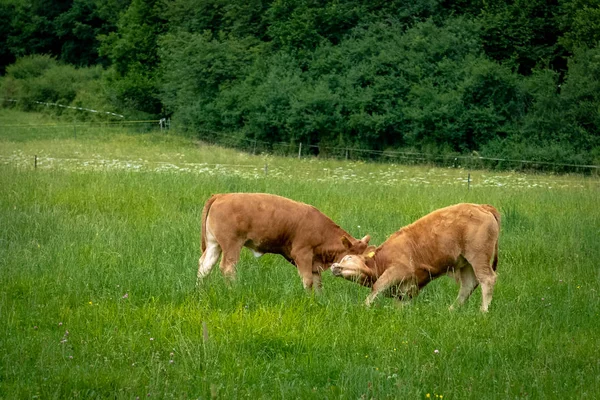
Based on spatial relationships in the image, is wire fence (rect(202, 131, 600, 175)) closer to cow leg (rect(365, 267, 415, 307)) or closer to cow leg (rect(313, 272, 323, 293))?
cow leg (rect(313, 272, 323, 293))

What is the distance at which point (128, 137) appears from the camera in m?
44.1

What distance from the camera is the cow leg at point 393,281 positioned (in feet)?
30.9

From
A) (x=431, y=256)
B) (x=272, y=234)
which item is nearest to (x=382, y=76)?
(x=272, y=234)

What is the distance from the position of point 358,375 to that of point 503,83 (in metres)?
33.7

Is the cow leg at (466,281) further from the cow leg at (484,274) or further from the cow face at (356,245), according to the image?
the cow face at (356,245)

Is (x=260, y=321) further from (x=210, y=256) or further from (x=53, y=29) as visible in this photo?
(x=53, y=29)

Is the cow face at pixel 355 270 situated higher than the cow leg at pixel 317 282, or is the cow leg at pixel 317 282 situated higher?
the cow face at pixel 355 270

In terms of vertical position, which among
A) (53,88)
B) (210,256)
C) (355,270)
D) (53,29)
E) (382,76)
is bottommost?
(53,88)

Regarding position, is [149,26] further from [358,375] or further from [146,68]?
[358,375]

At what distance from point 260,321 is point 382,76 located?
3389cm

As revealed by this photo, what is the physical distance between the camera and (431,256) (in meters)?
9.66

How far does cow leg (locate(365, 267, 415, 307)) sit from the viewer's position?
9.41 m

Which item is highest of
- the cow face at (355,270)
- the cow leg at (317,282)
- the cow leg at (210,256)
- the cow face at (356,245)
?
the cow face at (356,245)

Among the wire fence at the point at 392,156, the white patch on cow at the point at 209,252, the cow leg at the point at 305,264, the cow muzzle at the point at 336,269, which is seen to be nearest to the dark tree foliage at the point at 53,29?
the wire fence at the point at 392,156
